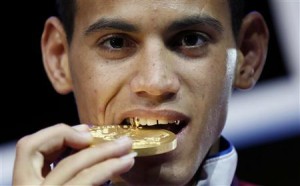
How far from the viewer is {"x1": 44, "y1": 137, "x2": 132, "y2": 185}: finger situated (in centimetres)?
197

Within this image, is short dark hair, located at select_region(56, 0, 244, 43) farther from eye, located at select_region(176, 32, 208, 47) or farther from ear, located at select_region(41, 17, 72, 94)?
eye, located at select_region(176, 32, 208, 47)

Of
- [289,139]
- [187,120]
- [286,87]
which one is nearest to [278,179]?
[289,139]

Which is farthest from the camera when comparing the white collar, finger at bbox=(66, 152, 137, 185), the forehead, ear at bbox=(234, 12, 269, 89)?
ear at bbox=(234, 12, 269, 89)

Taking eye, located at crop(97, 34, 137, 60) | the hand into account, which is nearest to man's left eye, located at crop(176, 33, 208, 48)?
eye, located at crop(97, 34, 137, 60)

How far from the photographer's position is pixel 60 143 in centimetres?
206

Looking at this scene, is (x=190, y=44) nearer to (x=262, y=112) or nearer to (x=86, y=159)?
(x=86, y=159)

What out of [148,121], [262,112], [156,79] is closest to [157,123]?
[148,121]

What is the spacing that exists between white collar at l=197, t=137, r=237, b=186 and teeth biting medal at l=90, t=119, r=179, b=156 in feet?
0.85

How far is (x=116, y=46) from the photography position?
243cm

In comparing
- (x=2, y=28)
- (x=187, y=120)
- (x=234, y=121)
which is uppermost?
(x=2, y=28)

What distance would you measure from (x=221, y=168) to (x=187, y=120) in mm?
291

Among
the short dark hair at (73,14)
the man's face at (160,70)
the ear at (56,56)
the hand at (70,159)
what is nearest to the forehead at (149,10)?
the man's face at (160,70)

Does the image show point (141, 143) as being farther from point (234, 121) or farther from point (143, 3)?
point (234, 121)

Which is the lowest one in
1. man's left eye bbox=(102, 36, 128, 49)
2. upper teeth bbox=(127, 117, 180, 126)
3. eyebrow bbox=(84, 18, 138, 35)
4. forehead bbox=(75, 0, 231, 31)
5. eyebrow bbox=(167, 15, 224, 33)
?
upper teeth bbox=(127, 117, 180, 126)
